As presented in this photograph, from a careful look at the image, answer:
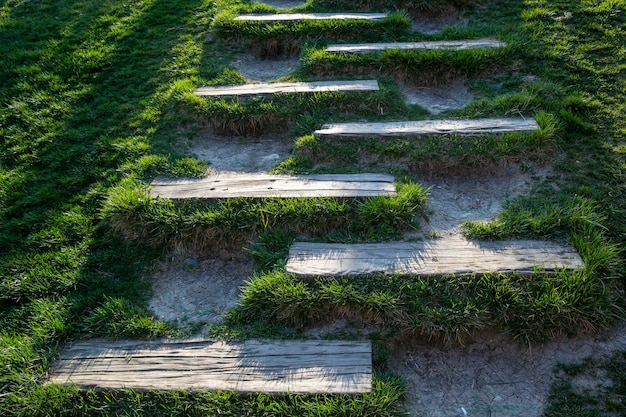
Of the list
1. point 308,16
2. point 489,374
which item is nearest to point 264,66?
point 308,16

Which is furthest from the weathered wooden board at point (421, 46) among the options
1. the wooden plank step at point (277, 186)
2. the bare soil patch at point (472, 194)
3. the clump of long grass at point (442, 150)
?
the wooden plank step at point (277, 186)

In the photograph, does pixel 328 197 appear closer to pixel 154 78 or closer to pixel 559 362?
pixel 559 362

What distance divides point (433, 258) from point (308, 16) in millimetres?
3857

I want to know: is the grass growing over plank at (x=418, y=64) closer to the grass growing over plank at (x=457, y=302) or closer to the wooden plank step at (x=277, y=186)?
the wooden plank step at (x=277, y=186)

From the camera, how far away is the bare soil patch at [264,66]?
5.44 meters

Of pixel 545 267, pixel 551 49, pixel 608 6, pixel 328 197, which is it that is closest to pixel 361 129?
pixel 328 197

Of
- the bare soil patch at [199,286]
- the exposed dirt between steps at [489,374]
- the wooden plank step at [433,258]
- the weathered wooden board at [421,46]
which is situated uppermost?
the weathered wooden board at [421,46]

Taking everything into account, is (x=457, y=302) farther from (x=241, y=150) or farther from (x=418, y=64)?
(x=418, y=64)

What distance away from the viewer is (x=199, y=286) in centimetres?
357

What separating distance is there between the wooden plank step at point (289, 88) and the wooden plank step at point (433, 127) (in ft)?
1.78

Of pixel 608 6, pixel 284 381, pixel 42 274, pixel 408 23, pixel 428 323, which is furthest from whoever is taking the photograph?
pixel 408 23

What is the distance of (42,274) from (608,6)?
6.06 m

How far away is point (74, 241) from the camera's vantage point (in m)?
3.85

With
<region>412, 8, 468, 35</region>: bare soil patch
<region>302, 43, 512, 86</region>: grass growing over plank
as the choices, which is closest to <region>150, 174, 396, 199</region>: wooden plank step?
<region>302, 43, 512, 86</region>: grass growing over plank
